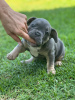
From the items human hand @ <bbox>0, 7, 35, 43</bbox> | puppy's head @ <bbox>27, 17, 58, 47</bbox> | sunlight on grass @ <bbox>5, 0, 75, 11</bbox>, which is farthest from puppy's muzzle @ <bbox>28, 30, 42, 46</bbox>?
sunlight on grass @ <bbox>5, 0, 75, 11</bbox>

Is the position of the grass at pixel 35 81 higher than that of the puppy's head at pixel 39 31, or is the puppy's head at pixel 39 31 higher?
the puppy's head at pixel 39 31

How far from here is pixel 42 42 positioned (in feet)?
10.7

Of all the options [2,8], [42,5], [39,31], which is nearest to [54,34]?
[39,31]

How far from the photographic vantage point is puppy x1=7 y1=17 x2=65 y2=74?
10.2 ft

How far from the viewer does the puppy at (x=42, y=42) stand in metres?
3.09

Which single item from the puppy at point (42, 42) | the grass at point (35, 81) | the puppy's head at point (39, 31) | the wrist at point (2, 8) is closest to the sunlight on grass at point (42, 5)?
the grass at point (35, 81)

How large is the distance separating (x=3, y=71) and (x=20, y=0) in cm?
1501

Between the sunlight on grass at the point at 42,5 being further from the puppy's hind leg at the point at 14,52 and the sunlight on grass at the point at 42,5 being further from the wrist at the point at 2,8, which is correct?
the wrist at the point at 2,8

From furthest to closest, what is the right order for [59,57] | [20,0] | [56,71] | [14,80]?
1. [20,0]
2. [59,57]
3. [56,71]
4. [14,80]

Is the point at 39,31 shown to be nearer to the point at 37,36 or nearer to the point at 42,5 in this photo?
the point at 37,36

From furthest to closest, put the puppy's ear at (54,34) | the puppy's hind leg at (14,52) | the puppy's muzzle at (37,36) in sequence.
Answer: the puppy's hind leg at (14,52) → the puppy's ear at (54,34) → the puppy's muzzle at (37,36)

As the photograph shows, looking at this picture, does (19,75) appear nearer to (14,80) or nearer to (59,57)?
(14,80)

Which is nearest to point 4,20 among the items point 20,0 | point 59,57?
point 59,57

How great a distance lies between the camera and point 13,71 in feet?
12.3
